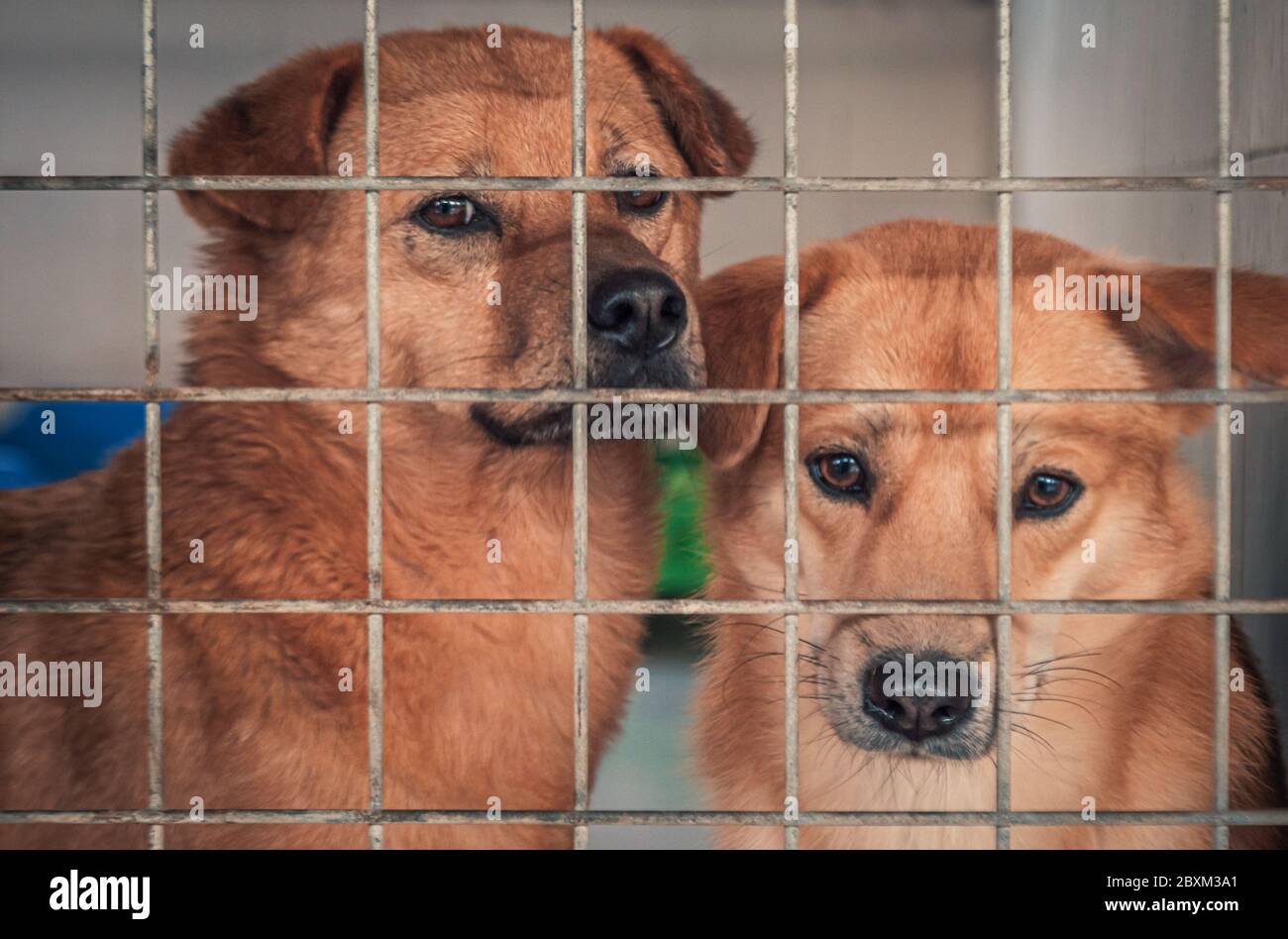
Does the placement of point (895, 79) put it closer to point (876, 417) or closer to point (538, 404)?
point (876, 417)

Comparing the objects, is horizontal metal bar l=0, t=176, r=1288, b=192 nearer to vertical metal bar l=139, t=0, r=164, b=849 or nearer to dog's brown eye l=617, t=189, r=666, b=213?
vertical metal bar l=139, t=0, r=164, b=849

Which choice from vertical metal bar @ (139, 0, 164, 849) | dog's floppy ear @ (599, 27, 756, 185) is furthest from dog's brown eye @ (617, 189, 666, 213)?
vertical metal bar @ (139, 0, 164, 849)

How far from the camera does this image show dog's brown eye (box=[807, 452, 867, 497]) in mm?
3375

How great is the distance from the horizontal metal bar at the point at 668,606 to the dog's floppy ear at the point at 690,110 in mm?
1318

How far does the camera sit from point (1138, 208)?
144 inches

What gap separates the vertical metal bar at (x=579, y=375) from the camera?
314 cm

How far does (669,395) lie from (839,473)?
1.97ft

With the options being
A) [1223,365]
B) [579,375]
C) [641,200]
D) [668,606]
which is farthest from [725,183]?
[1223,365]
